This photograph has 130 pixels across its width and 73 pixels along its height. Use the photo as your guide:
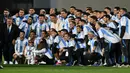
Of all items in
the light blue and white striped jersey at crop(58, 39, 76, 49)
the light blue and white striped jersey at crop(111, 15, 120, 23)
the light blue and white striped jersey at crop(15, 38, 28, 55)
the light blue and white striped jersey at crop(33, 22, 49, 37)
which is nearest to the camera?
the light blue and white striped jersey at crop(111, 15, 120, 23)

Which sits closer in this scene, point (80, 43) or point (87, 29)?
point (87, 29)

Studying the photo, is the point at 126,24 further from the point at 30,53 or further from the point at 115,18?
the point at 30,53

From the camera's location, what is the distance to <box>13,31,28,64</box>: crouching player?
1850 cm

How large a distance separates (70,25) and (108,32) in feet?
6.50

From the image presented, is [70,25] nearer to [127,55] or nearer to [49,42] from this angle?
[49,42]

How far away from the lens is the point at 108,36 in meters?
16.9

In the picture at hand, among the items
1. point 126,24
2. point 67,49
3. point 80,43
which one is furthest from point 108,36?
point 67,49

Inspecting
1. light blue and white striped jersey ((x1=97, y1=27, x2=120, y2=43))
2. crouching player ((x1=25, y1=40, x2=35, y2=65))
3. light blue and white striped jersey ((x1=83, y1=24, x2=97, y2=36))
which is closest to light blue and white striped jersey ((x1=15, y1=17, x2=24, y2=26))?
crouching player ((x1=25, y1=40, x2=35, y2=65))

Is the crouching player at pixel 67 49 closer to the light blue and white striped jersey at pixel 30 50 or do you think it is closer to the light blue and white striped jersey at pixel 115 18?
the light blue and white striped jersey at pixel 30 50

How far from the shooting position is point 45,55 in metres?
18.2

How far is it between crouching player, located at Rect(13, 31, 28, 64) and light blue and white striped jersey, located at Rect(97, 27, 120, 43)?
10.4 ft

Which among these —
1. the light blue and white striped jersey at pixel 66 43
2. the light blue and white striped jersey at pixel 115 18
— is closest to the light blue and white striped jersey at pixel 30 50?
the light blue and white striped jersey at pixel 66 43

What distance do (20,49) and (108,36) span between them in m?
3.53

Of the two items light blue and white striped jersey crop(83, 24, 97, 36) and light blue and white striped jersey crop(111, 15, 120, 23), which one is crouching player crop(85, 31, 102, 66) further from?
light blue and white striped jersey crop(111, 15, 120, 23)
